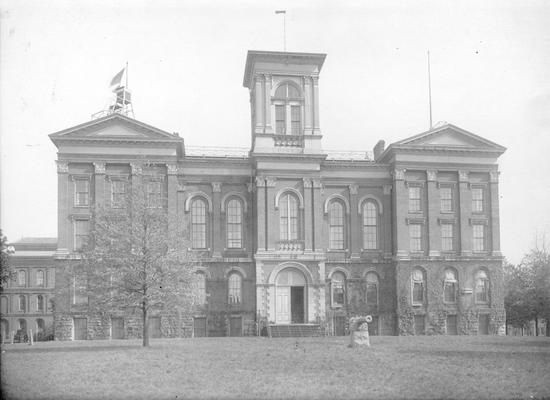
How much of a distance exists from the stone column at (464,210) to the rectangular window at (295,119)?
11619mm

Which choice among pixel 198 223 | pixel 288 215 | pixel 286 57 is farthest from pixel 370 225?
pixel 286 57

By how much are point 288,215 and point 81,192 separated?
13568mm

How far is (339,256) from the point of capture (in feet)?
163

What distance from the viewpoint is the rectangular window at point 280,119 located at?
4866 centimetres

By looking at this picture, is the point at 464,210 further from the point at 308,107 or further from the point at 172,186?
the point at 172,186

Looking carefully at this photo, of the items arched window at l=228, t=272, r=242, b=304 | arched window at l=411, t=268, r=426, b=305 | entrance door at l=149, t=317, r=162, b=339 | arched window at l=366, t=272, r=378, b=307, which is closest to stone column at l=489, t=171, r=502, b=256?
arched window at l=411, t=268, r=426, b=305

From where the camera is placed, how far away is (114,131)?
46.4 meters

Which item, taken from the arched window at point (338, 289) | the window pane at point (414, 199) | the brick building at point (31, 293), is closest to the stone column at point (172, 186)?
the arched window at point (338, 289)

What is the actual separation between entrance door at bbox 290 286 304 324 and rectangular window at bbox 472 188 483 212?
1364 cm

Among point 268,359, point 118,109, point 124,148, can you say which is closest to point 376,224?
point 124,148

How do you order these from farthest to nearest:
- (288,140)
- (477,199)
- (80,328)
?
(477,199) < (288,140) < (80,328)

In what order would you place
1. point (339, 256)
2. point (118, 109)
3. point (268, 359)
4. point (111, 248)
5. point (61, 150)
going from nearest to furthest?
point (268, 359) < point (111, 248) < point (61, 150) < point (339, 256) < point (118, 109)

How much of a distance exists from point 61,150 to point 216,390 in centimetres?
3143

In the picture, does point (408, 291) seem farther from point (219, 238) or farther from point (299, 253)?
point (219, 238)
